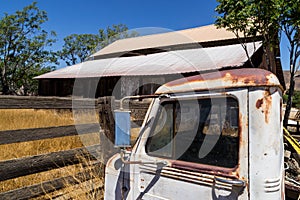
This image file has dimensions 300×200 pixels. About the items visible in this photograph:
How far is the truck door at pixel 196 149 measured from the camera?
1.53 meters

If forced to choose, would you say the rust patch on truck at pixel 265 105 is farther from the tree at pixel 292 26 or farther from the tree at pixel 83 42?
the tree at pixel 83 42

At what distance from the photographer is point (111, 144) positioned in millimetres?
3588

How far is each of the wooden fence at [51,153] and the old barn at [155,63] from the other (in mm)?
5744

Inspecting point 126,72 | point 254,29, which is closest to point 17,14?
point 126,72

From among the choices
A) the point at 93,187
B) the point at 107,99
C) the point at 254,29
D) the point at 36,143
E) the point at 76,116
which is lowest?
the point at 93,187

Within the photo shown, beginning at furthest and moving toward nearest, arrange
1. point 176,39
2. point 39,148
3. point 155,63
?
point 176,39, point 155,63, point 39,148

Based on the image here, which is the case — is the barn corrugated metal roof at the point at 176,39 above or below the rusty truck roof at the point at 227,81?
above

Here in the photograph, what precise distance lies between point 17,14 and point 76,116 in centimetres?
2999

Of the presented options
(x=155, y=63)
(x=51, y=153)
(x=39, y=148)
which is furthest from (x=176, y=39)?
(x=51, y=153)

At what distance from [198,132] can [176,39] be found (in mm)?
19562

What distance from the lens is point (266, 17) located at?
9664mm

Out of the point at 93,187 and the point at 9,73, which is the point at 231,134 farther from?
the point at 9,73

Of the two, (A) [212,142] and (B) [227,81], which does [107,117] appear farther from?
(B) [227,81]

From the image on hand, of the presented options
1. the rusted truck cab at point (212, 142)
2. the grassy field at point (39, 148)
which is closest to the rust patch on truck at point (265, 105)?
the rusted truck cab at point (212, 142)
